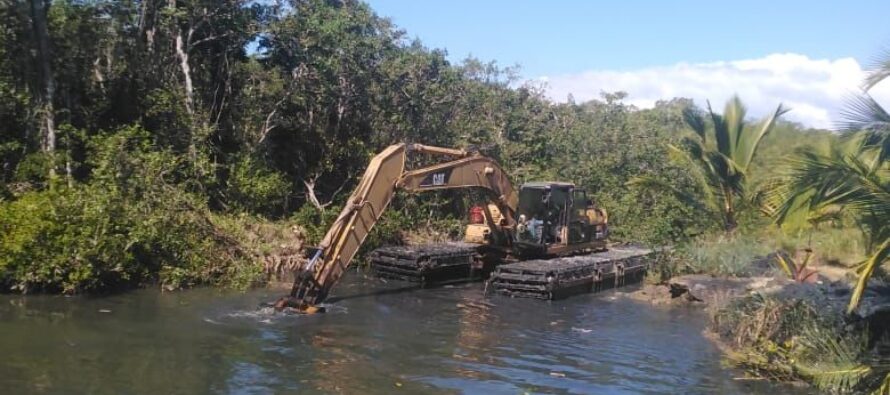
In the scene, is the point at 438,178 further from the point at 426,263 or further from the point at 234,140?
the point at 234,140

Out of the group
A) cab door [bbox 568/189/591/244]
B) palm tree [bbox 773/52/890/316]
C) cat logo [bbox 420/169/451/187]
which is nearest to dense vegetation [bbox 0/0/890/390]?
palm tree [bbox 773/52/890/316]

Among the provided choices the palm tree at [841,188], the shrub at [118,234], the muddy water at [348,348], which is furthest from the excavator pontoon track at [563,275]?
the palm tree at [841,188]

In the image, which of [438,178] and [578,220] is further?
[578,220]

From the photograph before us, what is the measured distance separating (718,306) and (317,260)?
6936mm

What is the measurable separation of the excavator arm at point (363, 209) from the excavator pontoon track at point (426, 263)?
187 cm

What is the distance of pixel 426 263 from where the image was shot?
1773cm

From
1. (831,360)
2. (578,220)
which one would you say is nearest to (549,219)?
(578,220)

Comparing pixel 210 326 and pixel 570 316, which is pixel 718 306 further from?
pixel 210 326

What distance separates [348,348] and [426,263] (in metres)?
6.35

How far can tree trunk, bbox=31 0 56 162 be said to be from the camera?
17.0 meters

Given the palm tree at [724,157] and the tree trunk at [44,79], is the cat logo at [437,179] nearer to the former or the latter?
the palm tree at [724,157]

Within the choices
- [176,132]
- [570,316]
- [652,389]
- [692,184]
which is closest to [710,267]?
[570,316]

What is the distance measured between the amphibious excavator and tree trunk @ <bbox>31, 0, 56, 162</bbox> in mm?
7080

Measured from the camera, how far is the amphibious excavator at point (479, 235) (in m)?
14.3
